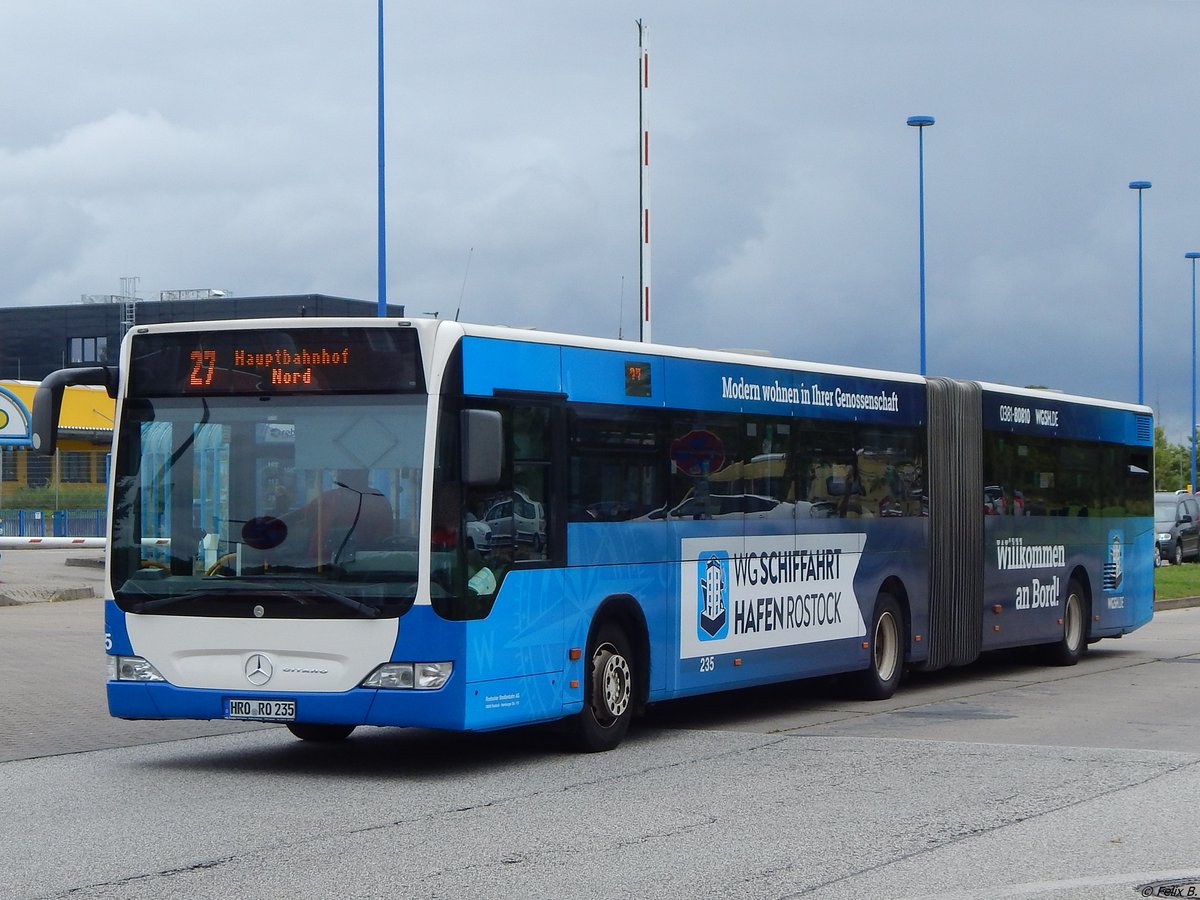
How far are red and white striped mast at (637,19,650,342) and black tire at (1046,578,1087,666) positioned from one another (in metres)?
5.62

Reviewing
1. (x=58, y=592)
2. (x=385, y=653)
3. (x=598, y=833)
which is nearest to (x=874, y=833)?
(x=598, y=833)

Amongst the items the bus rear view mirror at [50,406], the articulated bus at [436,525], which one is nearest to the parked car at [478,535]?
the articulated bus at [436,525]

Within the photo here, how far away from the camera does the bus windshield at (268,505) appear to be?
35.6ft

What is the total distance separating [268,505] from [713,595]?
3860 mm

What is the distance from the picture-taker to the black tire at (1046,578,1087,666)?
65.5ft

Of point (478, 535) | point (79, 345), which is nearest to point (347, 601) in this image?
point (478, 535)

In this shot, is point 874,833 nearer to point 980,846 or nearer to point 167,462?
point 980,846

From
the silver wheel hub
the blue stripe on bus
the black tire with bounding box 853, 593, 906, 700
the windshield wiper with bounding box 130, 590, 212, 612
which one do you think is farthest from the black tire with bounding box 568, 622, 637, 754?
the black tire with bounding box 853, 593, 906, 700

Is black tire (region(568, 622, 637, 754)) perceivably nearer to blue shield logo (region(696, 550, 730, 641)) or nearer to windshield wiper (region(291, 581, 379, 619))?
blue shield logo (region(696, 550, 730, 641))

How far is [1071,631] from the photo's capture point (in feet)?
66.0

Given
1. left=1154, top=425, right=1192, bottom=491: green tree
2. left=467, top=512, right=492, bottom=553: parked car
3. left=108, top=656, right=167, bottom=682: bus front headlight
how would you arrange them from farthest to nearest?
left=1154, top=425, right=1192, bottom=491: green tree
left=108, top=656, right=167, bottom=682: bus front headlight
left=467, top=512, right=492, bottom=553: parked car

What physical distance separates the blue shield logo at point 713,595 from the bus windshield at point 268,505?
3.19 metres

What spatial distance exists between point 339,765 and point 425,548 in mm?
1937

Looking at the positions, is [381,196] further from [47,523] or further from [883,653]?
[47,523]
